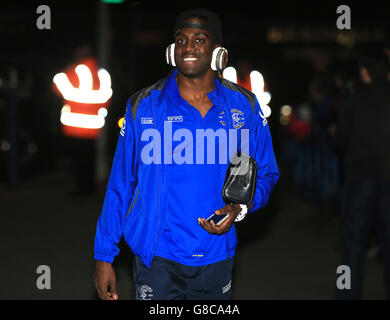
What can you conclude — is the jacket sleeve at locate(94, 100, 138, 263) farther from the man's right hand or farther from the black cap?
the black cap

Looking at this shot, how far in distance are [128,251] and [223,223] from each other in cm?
517

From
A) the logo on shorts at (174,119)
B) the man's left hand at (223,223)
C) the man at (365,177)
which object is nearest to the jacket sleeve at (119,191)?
the logo on shorts at (174,119)

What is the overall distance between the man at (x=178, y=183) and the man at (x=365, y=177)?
7.50 ft

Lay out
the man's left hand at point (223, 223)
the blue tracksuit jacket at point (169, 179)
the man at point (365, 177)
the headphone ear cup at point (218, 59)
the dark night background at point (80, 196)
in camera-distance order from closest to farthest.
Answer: the man's left hand at point (223, 223), the blue tracksuit jacket at point (169, 179), the headphone ear cup at point (218, 59), the man at point (365, 177), the dark night background at point (80, 196)

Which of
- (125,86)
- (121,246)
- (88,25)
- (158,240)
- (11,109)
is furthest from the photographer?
(88,25)

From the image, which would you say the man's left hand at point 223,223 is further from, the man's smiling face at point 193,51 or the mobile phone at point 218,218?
the man's smiling face at point 193,51

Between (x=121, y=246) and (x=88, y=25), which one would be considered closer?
(x=121, y=246)

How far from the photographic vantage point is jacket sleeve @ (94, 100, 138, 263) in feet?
12.2

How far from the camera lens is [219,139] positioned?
3.73 metres

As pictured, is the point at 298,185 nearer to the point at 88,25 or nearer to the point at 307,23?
the point at 88,25

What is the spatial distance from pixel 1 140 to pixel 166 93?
11.3 m

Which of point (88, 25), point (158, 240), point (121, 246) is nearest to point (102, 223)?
point (158, 240)

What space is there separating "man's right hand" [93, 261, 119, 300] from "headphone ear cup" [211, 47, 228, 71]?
1.15 m

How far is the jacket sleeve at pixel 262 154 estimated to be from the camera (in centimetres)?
389
